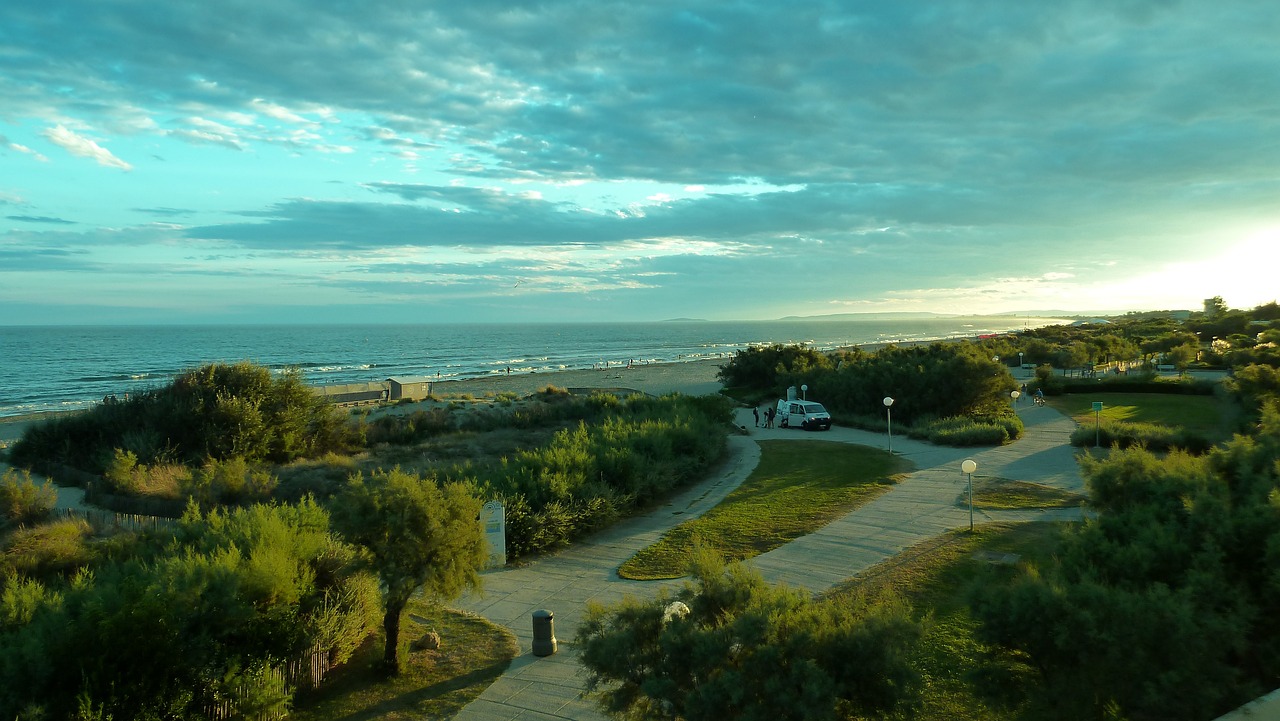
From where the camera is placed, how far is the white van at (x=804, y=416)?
3095 cm

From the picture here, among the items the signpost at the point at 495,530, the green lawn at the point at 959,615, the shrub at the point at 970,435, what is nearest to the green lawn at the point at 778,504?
the signpost at the point at 495,530

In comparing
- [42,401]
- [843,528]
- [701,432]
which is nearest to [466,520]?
[843,528]

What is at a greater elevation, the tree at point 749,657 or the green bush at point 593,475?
the tree at point 749,657

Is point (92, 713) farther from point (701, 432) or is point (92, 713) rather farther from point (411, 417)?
point (411, 417)

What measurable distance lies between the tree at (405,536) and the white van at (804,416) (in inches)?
963

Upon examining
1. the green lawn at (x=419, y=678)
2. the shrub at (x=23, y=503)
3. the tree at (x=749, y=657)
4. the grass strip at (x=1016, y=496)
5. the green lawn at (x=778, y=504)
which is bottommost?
the green lawn at (x=778, y=504)

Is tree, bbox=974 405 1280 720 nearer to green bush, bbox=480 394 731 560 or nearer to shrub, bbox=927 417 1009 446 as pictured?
green bush, bbox=480 394 731 560

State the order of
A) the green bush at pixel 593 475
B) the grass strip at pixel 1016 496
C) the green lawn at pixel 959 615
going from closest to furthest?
the green lawn at pixel 959 615, the green bush at pixel 593 475, the grass strip at pixel 1016 496

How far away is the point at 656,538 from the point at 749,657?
9.24 m

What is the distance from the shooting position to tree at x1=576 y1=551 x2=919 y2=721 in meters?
4.91

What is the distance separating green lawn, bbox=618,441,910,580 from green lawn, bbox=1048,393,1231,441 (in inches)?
431

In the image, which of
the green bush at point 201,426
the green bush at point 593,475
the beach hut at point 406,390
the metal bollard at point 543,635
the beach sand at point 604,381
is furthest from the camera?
the beach sand at point 604,381

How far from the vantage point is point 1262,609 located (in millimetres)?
6043

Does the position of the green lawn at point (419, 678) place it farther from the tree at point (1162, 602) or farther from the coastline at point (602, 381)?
the coastline at point (602, 381)
